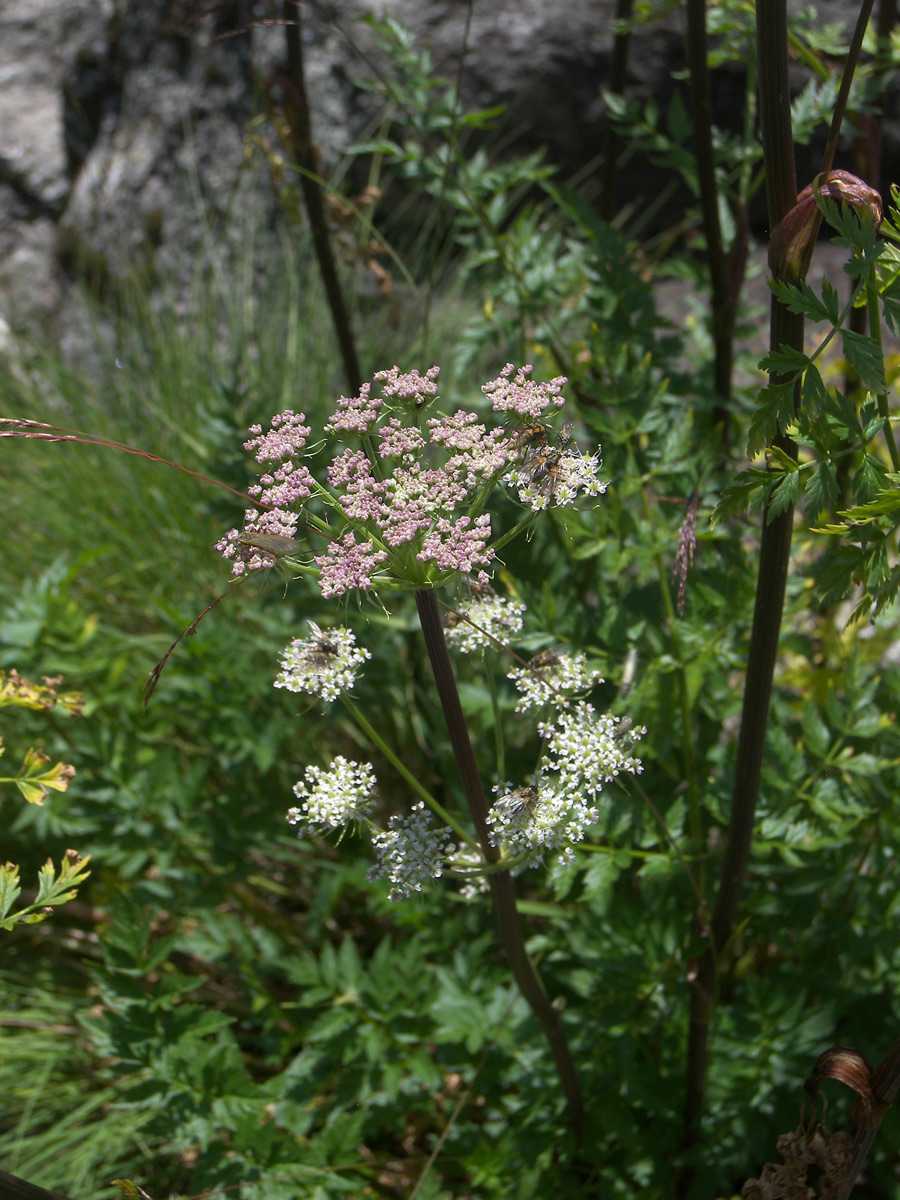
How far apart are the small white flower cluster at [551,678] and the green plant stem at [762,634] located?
243 millimetres

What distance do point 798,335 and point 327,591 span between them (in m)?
0.69

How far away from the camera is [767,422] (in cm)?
104

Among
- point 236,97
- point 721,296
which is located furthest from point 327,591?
point 236,97

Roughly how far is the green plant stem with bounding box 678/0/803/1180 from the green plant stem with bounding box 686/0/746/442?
808mm

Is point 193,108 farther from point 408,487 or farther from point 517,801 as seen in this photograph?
point 517,801

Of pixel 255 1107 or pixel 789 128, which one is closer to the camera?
pixel 789 128

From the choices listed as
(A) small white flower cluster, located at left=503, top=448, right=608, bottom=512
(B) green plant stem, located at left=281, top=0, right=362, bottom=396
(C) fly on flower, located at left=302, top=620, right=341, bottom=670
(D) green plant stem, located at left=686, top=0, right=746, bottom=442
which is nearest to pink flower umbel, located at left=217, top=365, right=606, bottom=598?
(A) small white flower cluster, located at left=503, top=448, right=608, bottom=512

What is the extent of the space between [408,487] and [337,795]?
43cm

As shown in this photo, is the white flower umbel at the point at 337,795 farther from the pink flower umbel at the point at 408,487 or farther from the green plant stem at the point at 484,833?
the pink flower umbel at the point at 408,487

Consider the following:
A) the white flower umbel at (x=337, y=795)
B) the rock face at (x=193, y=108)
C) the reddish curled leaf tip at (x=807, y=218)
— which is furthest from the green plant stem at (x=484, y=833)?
the rock face at (x=193, y=108)

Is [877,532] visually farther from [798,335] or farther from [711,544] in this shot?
[711,544]

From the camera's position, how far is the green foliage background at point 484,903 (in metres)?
1.74

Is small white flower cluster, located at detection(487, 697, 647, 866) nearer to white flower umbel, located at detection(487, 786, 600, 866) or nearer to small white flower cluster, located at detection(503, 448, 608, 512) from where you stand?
white flower umbel, located at detection(487, 786, 600, 866)

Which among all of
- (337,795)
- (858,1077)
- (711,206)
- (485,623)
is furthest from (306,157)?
(858,1077)
